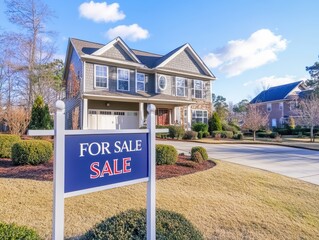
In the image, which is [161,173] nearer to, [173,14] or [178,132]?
[173,14]

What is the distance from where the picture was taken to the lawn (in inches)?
146

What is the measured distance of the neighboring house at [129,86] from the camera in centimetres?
1758

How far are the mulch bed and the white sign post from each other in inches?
146

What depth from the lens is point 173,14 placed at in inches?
531

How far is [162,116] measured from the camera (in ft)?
73.3

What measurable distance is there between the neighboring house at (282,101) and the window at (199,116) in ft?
63.9

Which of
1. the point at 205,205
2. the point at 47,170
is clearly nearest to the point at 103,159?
the point at 205,205

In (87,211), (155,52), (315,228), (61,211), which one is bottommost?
(315,228)

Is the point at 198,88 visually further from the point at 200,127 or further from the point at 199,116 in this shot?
the point at 200,127

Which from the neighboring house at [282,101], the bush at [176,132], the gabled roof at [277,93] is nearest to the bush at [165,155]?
the bush at [176,132]

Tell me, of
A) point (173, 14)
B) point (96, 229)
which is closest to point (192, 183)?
point (96, 229)

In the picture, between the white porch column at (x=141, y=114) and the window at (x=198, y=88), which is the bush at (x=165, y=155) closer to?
the white porch column at (x=141, y=114)

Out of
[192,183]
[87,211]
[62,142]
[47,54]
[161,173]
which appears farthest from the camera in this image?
[47,54]

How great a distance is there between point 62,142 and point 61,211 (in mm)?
561
